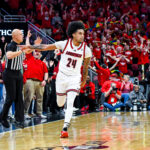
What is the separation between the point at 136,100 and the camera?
14.2 meters

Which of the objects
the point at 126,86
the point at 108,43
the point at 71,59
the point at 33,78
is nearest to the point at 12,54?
the point at 71,59

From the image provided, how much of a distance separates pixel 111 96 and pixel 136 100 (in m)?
0.91

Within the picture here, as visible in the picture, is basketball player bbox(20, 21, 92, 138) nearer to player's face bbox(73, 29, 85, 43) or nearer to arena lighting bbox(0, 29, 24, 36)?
player's face bbox(73, 29, 85, 43)

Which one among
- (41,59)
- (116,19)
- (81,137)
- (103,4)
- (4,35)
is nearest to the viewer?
(81,137)

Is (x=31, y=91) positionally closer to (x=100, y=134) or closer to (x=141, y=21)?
(x=100, y=134)

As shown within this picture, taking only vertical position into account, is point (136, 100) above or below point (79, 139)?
above

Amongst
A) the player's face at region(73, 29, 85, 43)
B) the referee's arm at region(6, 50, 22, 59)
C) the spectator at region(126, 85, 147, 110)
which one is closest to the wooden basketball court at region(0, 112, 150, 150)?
the referee's arm at region(6, 50, 22, 59)

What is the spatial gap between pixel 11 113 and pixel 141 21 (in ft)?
37.9

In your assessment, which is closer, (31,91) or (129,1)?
(31,91)

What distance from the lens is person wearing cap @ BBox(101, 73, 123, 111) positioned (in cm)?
1387

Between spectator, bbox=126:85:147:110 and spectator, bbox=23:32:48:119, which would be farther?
spectator, bbox=126:85:147:110

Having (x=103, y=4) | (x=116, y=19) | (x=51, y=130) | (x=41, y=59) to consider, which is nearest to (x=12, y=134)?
(x=51, y=130)

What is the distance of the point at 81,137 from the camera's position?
6477mm

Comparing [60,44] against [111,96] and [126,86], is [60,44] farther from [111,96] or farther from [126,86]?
[126,86]
